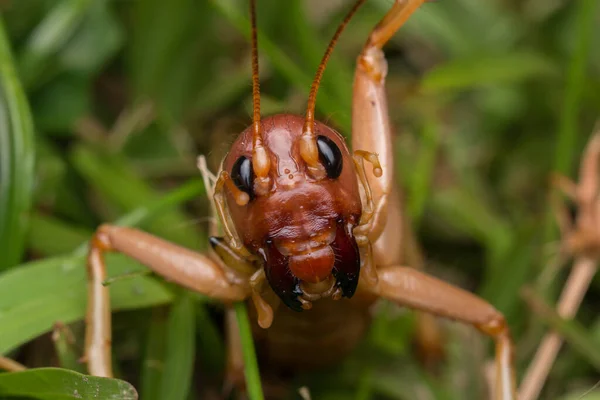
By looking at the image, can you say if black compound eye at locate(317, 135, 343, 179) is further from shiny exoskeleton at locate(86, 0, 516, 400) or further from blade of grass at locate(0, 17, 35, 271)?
blade of grass at locate(0, 17, 35, 271)

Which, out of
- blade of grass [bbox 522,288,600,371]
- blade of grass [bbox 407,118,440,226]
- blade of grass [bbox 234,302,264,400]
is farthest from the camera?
blade of grass [bbox 407,118,440,226]

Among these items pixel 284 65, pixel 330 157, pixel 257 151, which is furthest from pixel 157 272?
pixel 284 65

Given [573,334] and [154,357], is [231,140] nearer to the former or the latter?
[154,357]

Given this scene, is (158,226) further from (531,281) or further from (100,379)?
(531,281)

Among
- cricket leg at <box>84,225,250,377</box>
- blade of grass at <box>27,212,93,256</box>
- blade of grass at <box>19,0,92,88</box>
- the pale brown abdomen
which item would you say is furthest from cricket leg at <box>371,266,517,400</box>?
blade of grass at <box>19,0,92,88</box>

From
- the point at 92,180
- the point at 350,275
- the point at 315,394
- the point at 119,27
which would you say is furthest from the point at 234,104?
the point at 350,275

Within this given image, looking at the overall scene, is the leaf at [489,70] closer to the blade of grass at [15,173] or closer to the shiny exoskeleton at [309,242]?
the shiny exoskeleton at [309,242]

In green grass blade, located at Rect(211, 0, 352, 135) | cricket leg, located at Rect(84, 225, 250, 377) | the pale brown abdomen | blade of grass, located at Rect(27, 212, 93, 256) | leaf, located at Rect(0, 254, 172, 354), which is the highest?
green grass blade, located at Rect(211, 0, 352, 135)
